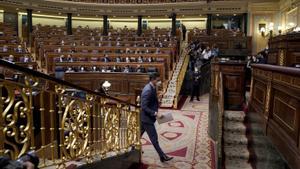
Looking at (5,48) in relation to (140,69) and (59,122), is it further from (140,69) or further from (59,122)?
(59,122)

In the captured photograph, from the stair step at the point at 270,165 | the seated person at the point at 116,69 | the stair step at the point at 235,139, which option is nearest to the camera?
the stair step at the point at 270,165

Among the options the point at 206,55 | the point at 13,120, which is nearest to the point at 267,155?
the point at 13,120

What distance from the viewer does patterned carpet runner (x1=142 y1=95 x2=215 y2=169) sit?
4668 millimetres

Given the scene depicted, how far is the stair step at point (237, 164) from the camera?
3.96m

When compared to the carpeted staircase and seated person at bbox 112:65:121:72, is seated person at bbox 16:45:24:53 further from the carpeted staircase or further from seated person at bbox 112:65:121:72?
the carpeted staircase

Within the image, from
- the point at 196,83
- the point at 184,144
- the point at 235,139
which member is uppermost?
the point at 196,83

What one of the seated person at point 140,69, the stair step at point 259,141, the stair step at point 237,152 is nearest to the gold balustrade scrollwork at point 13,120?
the stair step at point 259,141

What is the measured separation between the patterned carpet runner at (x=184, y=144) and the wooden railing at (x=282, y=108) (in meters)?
1.49

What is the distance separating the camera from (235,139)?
14.6 feet

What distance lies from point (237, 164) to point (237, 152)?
220 mm

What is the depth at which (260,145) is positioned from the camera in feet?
12.6

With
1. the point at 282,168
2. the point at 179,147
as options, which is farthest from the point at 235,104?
the point at 282,168

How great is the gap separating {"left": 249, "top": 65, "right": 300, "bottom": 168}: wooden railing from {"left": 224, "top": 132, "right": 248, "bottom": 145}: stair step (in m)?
0.72

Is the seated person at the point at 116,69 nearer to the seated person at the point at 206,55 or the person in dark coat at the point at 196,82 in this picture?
the person in dark coat at the point at 196,82
